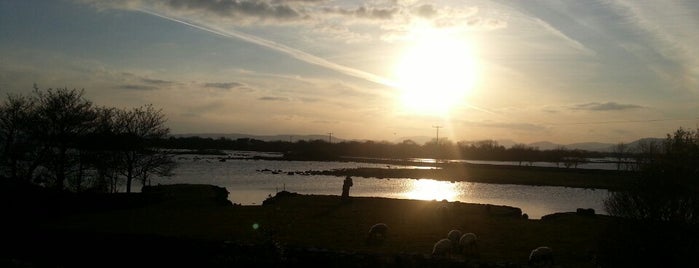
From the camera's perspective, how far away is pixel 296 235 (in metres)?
25.2

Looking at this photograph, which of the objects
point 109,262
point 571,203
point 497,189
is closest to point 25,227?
point 109,262

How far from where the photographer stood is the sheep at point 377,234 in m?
23.8

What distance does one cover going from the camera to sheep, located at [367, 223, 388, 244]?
2378cm

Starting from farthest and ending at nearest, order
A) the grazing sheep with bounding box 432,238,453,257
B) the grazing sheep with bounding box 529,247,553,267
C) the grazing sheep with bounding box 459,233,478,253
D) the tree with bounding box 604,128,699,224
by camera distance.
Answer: the grazing sheep with bounding box 459,233,478,253
the grazing sheep with bounding box 432,238,453,257
the grazing sheep with bounding box 529,247,553,267
the tree with bounding box 604,128,699,224

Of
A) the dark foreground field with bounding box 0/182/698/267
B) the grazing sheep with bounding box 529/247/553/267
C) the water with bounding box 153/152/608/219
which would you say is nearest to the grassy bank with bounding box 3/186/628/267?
the dark foreground field with bounding box 0/182/698/267

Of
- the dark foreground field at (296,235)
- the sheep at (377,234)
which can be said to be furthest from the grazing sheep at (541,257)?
the sheep at (377,234)

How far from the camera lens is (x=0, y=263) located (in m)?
16.4

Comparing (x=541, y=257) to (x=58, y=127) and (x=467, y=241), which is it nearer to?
(x=467, y=241)

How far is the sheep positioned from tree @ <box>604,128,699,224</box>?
31.0ft

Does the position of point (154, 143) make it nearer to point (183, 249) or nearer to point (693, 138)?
point (183, 249)

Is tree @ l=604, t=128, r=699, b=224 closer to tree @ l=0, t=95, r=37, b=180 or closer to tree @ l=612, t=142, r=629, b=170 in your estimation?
tree @ l=612, t=142, r=629, b=170

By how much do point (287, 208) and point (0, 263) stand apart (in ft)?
68.5

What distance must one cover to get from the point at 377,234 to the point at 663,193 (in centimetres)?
1157

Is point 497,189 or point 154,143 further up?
point 154,143
